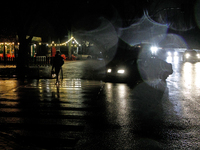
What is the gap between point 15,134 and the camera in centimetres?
620

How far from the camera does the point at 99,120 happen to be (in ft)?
24.8

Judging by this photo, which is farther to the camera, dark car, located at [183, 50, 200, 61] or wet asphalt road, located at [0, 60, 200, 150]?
dark car, located at [183, 50, 200, 61]

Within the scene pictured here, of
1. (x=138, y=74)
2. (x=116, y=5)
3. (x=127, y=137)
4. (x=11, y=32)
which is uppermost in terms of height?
(x=116, y=5)

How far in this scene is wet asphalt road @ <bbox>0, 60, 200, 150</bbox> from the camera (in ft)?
18.7

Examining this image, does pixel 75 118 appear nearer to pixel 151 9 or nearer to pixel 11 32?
pixel 11 32

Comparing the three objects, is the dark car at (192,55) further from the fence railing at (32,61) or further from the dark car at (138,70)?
the dark car at (138,70)

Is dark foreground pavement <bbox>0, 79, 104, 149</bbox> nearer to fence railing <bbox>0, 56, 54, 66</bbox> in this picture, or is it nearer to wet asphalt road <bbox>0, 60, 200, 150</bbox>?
wet asphalt road <bbox>0, 60, 200, 150</bbox>

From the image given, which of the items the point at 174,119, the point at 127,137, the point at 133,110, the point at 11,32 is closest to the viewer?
the point at 127,137

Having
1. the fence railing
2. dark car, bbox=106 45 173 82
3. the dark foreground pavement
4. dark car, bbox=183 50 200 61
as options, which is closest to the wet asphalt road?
the dark foreground pavement

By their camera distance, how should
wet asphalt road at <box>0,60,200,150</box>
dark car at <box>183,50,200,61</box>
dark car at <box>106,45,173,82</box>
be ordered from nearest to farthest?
wet asphalt road at <box>0,60,200,150</box> < dark car at <box>106,45,173,82</box> < dark car at <box>183,50,200,61</box>

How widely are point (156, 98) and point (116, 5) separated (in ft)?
74.1

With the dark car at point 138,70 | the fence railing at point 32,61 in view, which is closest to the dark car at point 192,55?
the fence railing at point 32,61

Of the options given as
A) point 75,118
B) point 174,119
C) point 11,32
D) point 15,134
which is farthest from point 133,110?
point 11,32

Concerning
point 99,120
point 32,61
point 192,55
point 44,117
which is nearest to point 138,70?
point 99,120
